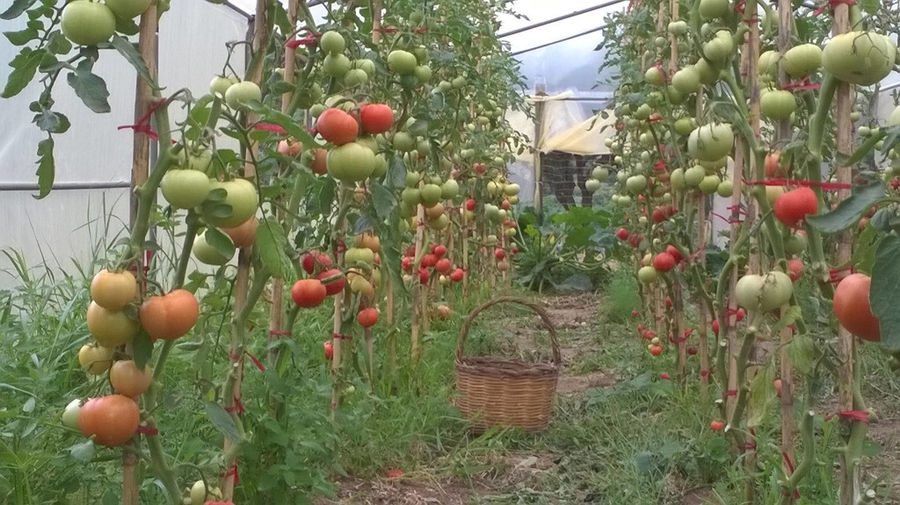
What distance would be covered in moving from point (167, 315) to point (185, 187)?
19 centimetres

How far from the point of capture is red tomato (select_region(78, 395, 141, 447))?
4.27 ft

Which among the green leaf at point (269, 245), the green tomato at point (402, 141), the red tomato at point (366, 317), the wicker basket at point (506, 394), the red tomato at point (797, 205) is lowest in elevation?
the wicker basket at point (506, 394)

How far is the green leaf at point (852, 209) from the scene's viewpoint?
107 cm

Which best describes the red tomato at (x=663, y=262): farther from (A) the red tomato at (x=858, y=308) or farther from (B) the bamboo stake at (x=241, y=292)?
(A) the red tomato at (x=858, y=308)

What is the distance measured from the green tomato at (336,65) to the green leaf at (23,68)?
2.71 feet

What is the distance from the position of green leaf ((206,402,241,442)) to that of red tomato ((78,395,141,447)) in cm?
13

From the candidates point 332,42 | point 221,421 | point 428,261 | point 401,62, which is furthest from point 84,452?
point 428,261

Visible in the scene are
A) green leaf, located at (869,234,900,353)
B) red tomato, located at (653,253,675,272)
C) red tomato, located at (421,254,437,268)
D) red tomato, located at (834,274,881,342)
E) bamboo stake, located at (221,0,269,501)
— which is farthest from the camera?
red tomato, located at (421,254,437,268)

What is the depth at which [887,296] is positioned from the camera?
3.24 ft

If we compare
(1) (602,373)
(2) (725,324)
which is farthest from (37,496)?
(1) (602,373)

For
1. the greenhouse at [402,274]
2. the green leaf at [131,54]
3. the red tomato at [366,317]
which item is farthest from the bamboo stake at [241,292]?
the red tomato at [366,317]

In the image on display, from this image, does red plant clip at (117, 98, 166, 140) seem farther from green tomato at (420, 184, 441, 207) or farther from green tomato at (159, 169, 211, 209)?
green tomato at (420, 184, 441, 207)

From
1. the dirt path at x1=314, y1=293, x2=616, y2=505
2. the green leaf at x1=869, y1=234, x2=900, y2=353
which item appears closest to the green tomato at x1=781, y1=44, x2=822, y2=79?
the green leaf at x1=869, y1=234, x2=900, y2=353

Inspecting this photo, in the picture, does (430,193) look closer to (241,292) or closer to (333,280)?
(333,280)
